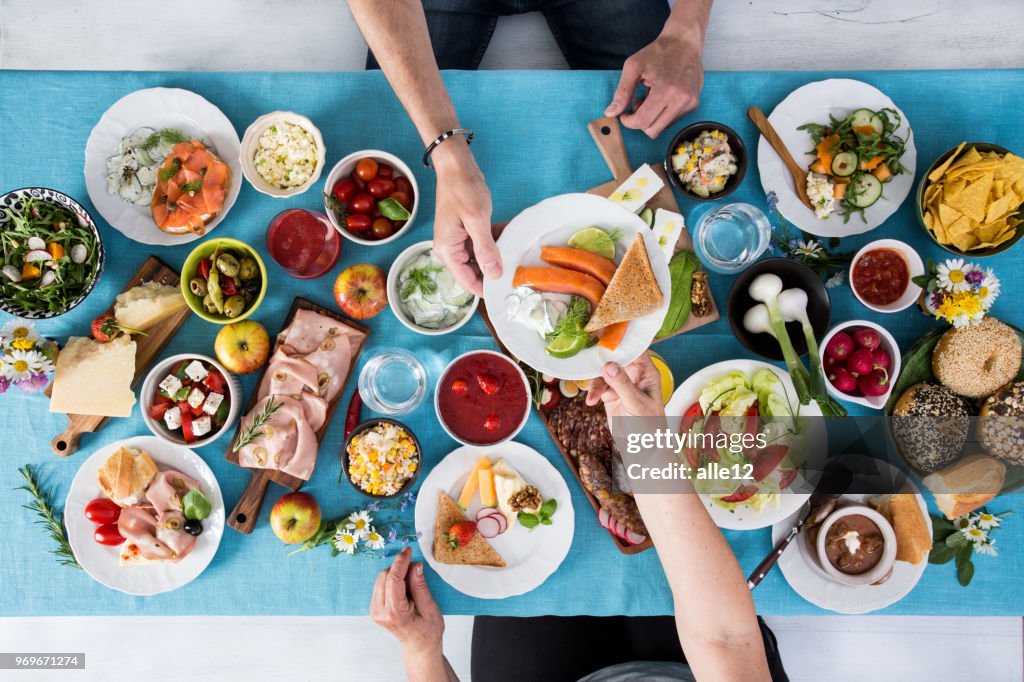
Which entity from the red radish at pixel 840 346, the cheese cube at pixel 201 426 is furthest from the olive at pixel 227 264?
the red radish at pixel 840 346

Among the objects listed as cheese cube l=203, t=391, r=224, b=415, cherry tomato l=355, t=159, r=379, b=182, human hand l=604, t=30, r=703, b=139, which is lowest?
cheese cube l=203, t=391, r=224, b=415

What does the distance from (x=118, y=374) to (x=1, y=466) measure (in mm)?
415

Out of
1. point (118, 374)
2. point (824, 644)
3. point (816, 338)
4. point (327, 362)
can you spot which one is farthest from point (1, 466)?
point (824, 644)

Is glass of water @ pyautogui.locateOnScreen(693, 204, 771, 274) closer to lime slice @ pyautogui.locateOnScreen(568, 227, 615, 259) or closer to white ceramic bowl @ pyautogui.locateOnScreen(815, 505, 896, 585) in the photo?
lime slice @ pyautogui.locateOnScreen(568, 227, 615, 259)

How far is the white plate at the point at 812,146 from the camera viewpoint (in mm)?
1425

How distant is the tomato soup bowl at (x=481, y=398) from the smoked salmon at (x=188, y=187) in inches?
26.7

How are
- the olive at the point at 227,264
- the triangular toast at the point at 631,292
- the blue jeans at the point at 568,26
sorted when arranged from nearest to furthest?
1. the triangular toast at the point at 631,292
2. the olive at the point at 227,264
3. the blue jeans at the point at 568,26

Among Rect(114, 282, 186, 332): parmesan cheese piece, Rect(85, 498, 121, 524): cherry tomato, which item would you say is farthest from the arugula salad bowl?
Rect(85, 498, 121, 524): cherry tomato

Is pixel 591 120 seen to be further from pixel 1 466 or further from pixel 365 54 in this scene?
pixel 1 466

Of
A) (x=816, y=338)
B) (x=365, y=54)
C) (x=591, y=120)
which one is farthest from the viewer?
(x=365, y=54)

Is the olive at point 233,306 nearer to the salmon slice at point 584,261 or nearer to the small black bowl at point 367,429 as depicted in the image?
the small black bowl at point 367,429

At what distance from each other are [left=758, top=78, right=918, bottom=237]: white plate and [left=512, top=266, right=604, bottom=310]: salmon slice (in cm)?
54

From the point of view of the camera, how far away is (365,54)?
2188 millimetres

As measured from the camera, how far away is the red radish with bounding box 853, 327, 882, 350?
136cm
